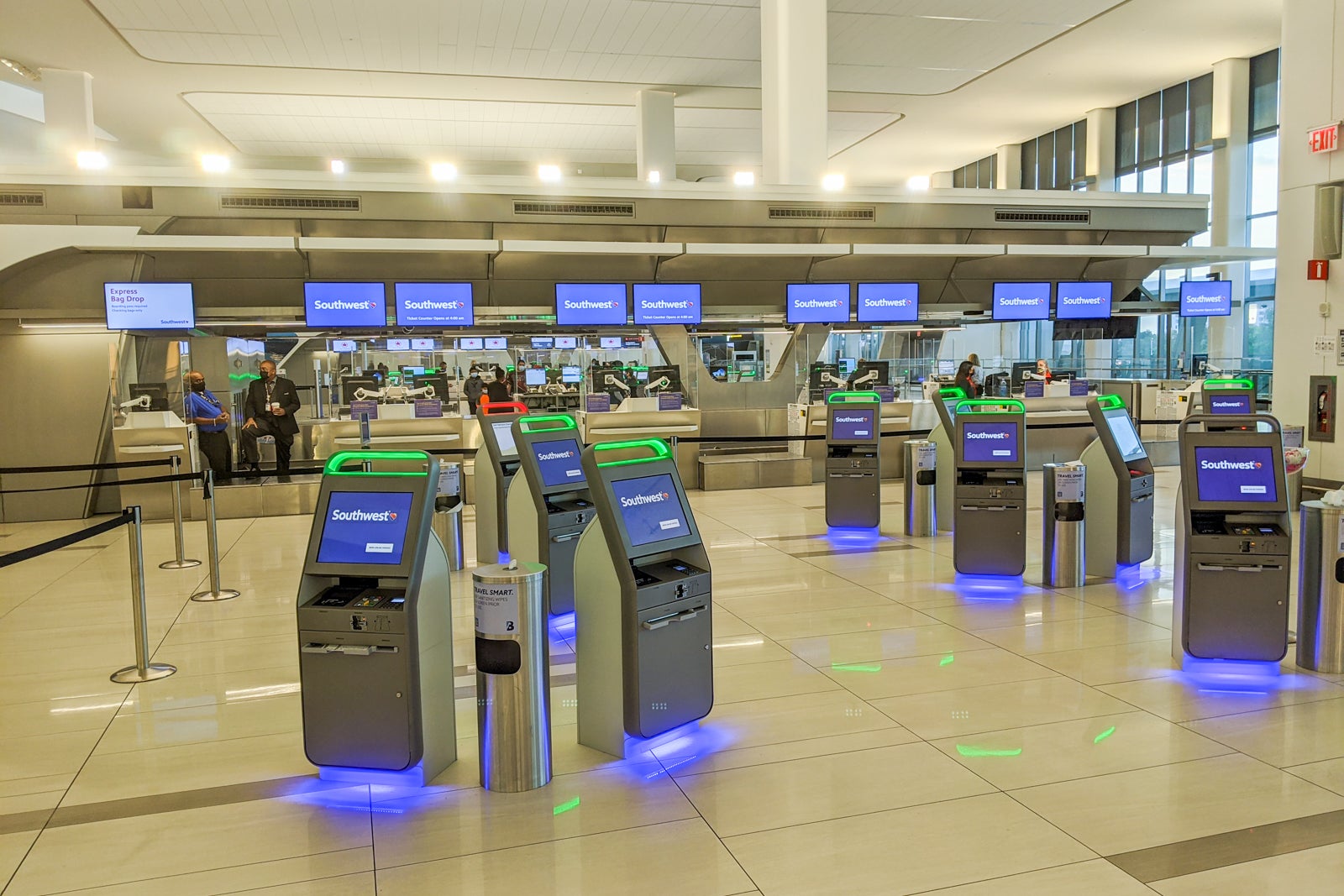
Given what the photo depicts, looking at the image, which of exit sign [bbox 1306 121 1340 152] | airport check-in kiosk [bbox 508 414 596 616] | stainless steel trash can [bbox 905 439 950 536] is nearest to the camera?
airport check-in kiosk [bbox 508 414 596 616]

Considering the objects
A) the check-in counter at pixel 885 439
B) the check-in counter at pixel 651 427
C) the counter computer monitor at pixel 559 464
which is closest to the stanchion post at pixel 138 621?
the counter computer monitor at pixel 559 464

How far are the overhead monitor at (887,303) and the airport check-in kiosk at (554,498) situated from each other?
7.66 m

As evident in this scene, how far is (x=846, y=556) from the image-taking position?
25.8 ft

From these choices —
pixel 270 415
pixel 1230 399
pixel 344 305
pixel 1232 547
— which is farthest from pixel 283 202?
pixel 1230 399

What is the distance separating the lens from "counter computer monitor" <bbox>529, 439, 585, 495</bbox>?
6.07 meters

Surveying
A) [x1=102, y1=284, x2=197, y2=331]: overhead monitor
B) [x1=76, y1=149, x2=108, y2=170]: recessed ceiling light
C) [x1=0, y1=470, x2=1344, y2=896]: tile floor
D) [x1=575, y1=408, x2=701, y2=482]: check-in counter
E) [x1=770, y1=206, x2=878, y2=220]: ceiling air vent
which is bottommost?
[x1=0, y1=470, x2=1344, y2=896]: tile floor

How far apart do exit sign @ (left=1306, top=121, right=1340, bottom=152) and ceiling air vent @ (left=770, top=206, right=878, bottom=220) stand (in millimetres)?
4895

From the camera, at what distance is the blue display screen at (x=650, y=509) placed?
3.88m

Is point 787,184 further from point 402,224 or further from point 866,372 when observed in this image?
point 402,224

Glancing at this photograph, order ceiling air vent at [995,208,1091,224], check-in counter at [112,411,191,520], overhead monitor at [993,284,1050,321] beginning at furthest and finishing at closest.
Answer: overhead monitor at [993,284,1050,321], ceiling air vent at [995,208,1091,224], check-in counter at [112,411,191,520]

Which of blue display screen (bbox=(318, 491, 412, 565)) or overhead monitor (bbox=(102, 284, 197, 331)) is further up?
overhead monitor (bbox=(102, 284, 197, 331))

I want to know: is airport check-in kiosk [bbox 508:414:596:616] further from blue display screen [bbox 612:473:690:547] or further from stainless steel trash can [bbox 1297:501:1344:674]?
stainless steel trash can [bbox 1297:501:1344:674]

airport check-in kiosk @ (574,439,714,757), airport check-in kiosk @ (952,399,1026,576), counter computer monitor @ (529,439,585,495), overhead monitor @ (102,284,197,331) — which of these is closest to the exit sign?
airport check-in kiosk @ (952,399,1026,576)

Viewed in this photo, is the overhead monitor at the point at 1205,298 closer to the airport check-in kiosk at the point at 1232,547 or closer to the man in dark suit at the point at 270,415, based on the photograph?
the airport check-in kiosk at the point at 1232,547
